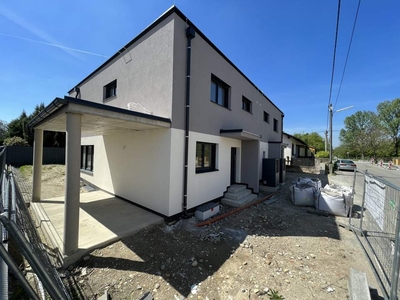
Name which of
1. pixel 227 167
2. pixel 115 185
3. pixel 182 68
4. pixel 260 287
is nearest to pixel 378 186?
pixel 260 287

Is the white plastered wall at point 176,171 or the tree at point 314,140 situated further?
the tree at point 314,140

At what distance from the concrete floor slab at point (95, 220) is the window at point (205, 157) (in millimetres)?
2363

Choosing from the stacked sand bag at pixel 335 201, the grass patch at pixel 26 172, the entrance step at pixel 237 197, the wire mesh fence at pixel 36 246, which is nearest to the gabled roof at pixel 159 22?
A: the entrance step at pixel 237 197

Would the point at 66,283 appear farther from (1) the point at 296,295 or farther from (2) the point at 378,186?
(2) the point at 378,186

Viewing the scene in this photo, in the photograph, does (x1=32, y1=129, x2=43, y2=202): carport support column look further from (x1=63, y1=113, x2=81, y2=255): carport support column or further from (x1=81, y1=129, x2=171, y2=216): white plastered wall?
(x1=63, y1=113, x2=81, y2=255): carport support column

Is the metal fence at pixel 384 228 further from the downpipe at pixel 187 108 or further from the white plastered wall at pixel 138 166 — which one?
the white plastered wall at pixel 138 166

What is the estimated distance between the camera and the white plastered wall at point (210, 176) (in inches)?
229

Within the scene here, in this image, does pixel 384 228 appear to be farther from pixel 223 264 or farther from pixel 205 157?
pixel 205 157

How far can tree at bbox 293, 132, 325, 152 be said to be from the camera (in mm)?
54934

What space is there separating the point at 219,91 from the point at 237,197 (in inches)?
191

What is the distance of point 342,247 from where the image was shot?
13.9ft

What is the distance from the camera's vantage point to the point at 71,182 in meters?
3.31

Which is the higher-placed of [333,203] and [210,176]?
[210,176]

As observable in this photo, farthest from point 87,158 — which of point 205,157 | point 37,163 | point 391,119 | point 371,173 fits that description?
point 391,119
